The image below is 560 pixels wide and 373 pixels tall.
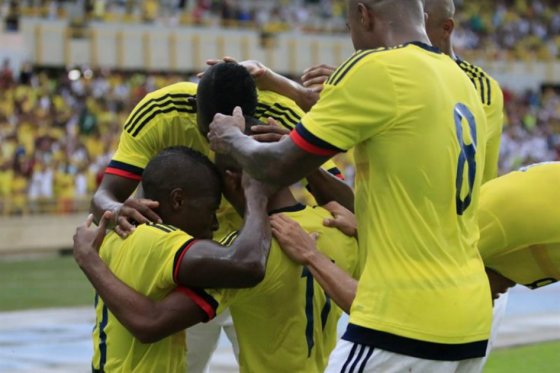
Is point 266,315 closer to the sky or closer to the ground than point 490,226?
closer to the ground

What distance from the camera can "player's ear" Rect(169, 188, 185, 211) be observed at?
439 cm

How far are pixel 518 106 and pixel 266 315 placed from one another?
119ft

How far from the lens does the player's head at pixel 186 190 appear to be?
14.4 feet

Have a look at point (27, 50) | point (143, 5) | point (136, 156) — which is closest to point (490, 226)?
point (136, 156)

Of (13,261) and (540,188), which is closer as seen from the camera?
(540,188)

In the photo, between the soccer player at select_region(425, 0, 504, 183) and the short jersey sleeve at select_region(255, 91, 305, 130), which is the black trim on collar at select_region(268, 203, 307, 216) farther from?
the soccer player at select_region(425, 0, 504, 183)

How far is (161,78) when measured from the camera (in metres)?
32.3

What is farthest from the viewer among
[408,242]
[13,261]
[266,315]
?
[13,261]

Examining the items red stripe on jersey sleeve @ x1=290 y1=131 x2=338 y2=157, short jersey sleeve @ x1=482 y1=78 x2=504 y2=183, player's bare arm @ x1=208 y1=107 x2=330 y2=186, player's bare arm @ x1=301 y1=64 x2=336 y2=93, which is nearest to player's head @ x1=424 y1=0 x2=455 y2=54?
short jersey sleeve @ x1=482 y1=78 x2=504 y2=183

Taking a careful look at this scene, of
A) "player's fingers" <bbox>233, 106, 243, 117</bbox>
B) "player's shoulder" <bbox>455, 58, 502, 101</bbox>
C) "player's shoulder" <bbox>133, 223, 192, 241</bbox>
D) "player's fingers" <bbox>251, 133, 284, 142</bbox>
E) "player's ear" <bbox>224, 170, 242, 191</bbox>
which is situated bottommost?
"player's shoulder" <bbox>133, 223, 192, 241</bbox>

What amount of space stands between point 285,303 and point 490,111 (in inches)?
67.2

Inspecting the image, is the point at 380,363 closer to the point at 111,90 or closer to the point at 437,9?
the point at 437,9

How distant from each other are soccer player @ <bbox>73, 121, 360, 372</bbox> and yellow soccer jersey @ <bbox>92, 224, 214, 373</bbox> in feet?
0.33

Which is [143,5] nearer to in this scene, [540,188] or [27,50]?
[27,50]
